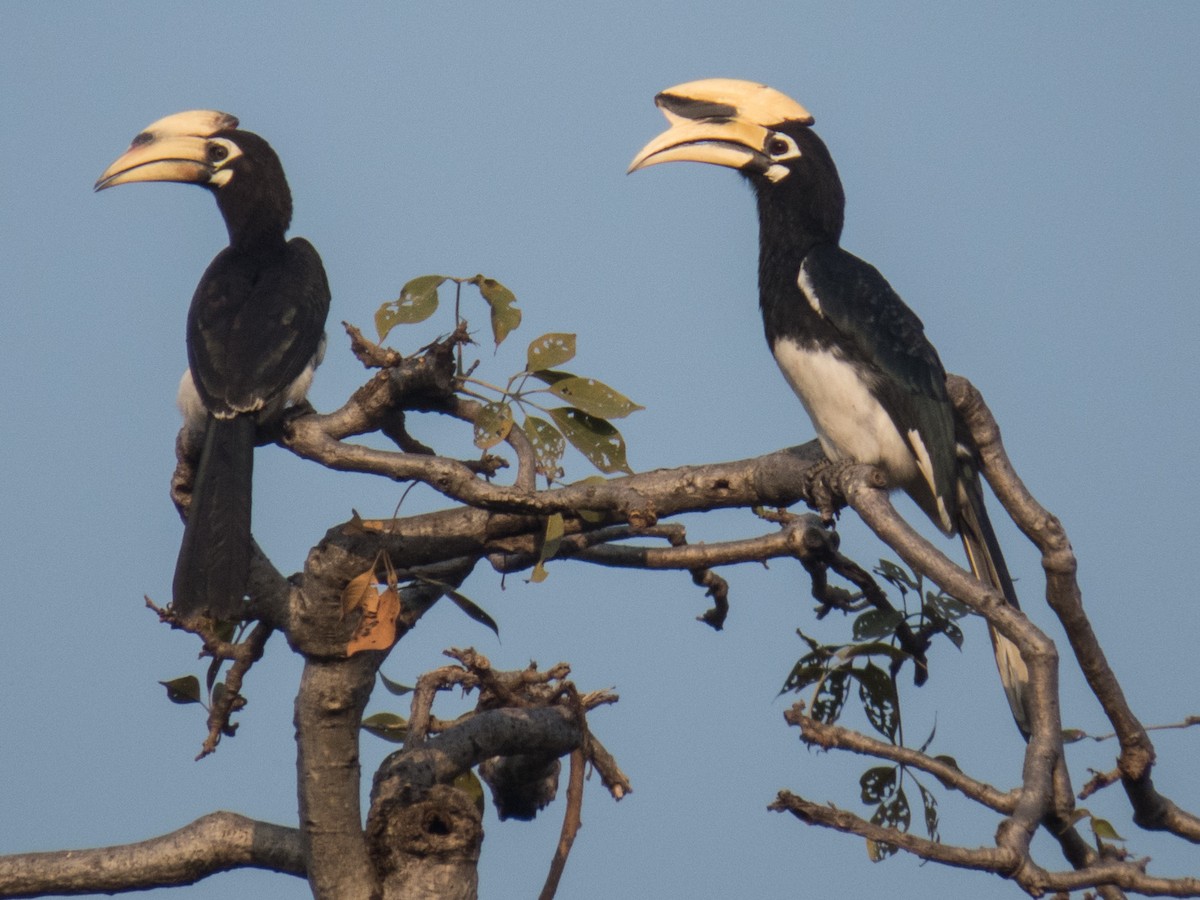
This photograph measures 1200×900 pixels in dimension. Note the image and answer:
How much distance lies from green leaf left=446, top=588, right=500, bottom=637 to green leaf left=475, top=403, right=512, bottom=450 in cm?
38

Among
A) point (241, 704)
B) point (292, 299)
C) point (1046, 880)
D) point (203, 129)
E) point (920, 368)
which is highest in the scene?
point (203, 129)

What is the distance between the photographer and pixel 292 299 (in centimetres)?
548

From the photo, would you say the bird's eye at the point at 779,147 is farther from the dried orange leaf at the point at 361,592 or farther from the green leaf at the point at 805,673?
the dried orange leaf at the point at 361,592

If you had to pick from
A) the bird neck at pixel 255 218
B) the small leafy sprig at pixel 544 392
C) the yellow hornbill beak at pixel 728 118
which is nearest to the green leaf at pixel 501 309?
the small leafy sprig at pixel 544 392

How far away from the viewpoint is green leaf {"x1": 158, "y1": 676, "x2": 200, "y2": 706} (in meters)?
3.86

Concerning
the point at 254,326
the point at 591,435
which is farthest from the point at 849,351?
the point at 254,326

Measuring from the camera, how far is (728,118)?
5.95m

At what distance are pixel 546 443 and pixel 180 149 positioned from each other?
3.25 meters

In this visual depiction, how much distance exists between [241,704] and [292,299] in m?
2.10

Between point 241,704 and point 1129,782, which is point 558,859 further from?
point 1129,782

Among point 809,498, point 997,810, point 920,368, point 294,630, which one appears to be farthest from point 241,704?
point 920,368

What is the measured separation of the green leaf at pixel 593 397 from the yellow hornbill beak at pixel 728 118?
233 cm

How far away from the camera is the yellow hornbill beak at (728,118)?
5.84 metres

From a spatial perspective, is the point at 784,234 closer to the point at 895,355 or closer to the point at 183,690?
the point at 895,355
